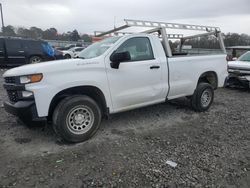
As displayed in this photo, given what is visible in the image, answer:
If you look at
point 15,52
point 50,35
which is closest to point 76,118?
point 15,52

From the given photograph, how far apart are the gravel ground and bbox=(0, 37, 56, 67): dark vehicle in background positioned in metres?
9.33

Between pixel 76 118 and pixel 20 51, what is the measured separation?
11.7m

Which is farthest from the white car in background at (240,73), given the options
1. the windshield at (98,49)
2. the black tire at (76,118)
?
the black tire at (76,118)

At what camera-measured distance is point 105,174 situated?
3.10 m

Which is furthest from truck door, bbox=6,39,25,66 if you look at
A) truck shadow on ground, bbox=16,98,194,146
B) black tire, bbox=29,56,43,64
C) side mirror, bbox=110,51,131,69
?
side mirror, bbox=110,51,131,69

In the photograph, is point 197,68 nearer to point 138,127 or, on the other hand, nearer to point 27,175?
point 138,127

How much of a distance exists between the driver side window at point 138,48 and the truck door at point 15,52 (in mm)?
11255

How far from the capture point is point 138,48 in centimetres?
466

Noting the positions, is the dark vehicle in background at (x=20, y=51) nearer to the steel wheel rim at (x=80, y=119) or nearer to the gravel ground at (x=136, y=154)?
the gravel ground at (x=136, y=154)

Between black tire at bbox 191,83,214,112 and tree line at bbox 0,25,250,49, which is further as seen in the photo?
tree line at bbox 0,25,250,49

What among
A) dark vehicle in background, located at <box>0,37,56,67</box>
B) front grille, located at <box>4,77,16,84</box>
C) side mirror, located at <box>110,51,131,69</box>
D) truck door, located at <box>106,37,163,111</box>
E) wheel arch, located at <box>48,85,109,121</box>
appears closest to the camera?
front grille, located at <box>4,77,16,84</box>

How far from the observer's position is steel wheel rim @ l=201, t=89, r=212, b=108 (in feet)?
19.6

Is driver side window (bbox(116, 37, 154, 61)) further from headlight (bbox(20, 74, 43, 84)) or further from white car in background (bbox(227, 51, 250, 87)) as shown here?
white car in background (bbox(227, 51, 250, 87))

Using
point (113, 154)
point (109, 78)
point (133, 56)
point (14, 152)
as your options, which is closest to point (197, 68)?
point (133, 56)
